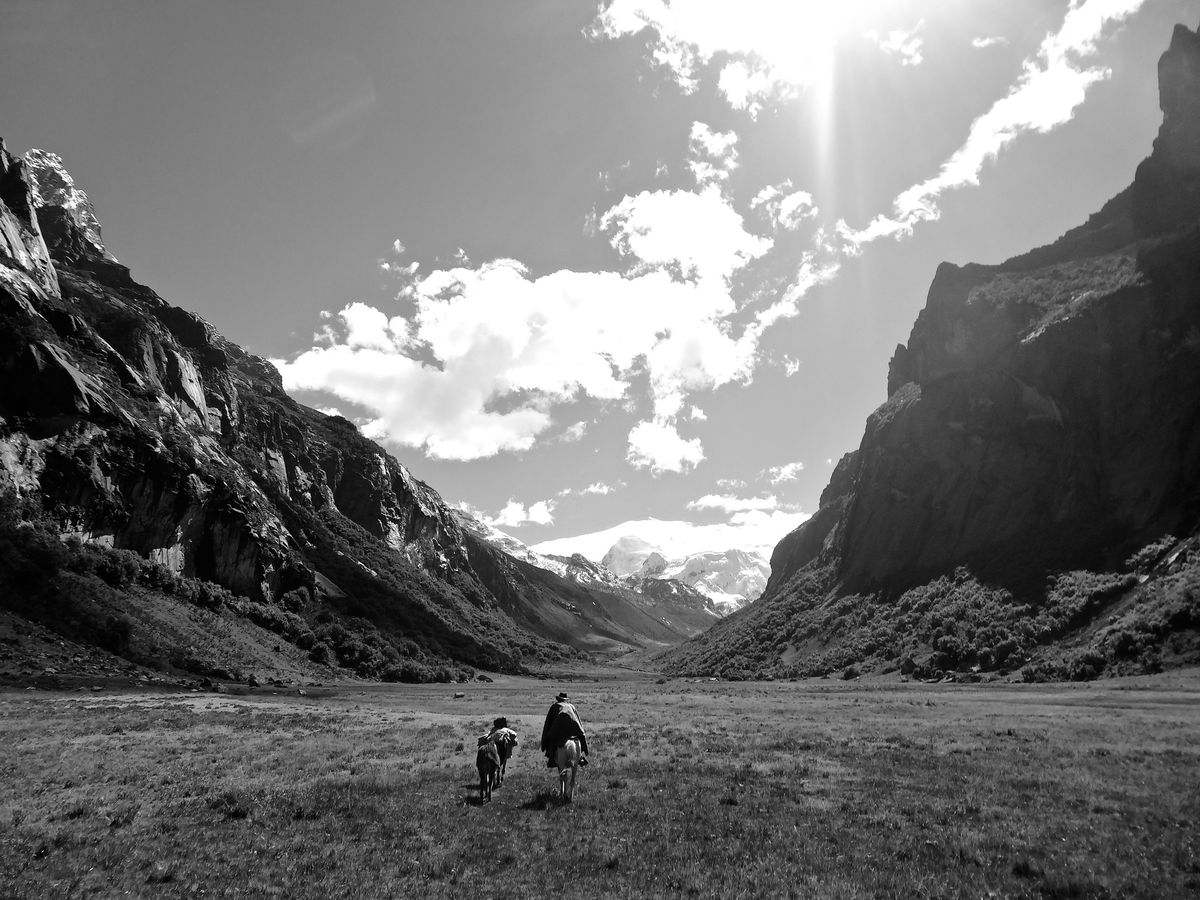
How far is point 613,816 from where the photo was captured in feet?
52.4

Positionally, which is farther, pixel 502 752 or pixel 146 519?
pixel 146 519

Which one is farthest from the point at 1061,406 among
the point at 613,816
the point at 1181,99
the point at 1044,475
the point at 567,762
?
the point at 613,816

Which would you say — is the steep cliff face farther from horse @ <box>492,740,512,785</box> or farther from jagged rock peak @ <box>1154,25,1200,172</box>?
horse @ <box>492,740,512,785</box>

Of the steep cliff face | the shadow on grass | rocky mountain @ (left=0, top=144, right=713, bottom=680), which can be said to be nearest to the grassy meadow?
the shadow on grass

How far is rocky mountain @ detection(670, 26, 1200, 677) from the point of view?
98312mm

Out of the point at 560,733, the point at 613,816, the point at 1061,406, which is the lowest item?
the point at 613,816

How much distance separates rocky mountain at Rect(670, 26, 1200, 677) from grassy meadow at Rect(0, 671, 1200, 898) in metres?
68.7

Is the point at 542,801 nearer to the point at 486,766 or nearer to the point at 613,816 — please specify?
the point at 486,766

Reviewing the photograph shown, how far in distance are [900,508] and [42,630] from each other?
174 meters

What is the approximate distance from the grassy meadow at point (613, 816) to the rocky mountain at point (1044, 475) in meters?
68.7

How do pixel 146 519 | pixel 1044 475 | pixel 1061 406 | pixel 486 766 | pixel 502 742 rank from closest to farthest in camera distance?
1. pixel 486 766
2. pixel 502 742
3. pixel 146 519
4. pixel 1044 475
5. pixel 1061 406

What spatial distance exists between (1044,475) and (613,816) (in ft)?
515

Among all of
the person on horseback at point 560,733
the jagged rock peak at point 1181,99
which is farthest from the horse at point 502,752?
the jagged rock peak at point 1181,99

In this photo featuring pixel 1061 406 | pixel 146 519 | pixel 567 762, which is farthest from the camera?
pixel 1061 406
